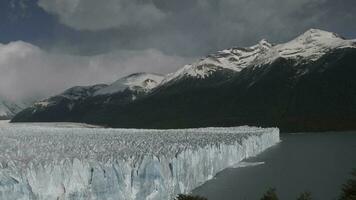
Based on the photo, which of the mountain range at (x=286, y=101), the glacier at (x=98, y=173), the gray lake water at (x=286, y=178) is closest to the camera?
the glacier at (x=98, y=173)

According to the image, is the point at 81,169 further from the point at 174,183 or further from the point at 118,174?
the point at 174,183

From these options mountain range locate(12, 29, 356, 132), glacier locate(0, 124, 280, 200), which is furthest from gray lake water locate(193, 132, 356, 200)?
mountain range locate(12, 29, 356, 132)

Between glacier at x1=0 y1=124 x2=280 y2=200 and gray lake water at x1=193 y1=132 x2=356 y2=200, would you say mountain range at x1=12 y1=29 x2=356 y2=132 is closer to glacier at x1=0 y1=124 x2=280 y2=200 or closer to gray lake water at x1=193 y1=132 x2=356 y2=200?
gray lake water at x1=193 y1=132 x2=356 y2=200

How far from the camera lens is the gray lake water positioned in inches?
1373

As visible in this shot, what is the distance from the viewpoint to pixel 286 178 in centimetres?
4125

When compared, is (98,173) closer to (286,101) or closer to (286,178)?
(286,178)

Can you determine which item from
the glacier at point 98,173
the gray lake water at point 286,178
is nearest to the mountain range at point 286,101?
the gray lake water at point 286,178

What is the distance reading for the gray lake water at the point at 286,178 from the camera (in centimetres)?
3488

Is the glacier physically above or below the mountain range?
below

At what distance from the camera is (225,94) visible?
190 m

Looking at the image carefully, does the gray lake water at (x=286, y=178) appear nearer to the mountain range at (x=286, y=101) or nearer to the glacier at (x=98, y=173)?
the glacier at (x=98, y=173)

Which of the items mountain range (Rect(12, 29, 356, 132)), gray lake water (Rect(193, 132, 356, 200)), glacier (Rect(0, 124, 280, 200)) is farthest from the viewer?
mountain range (Rect(12, 29, 356, 132))

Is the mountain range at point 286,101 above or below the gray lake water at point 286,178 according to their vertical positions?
above

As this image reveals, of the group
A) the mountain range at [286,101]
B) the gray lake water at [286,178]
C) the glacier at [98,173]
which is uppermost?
the mountain range at [286,101]
